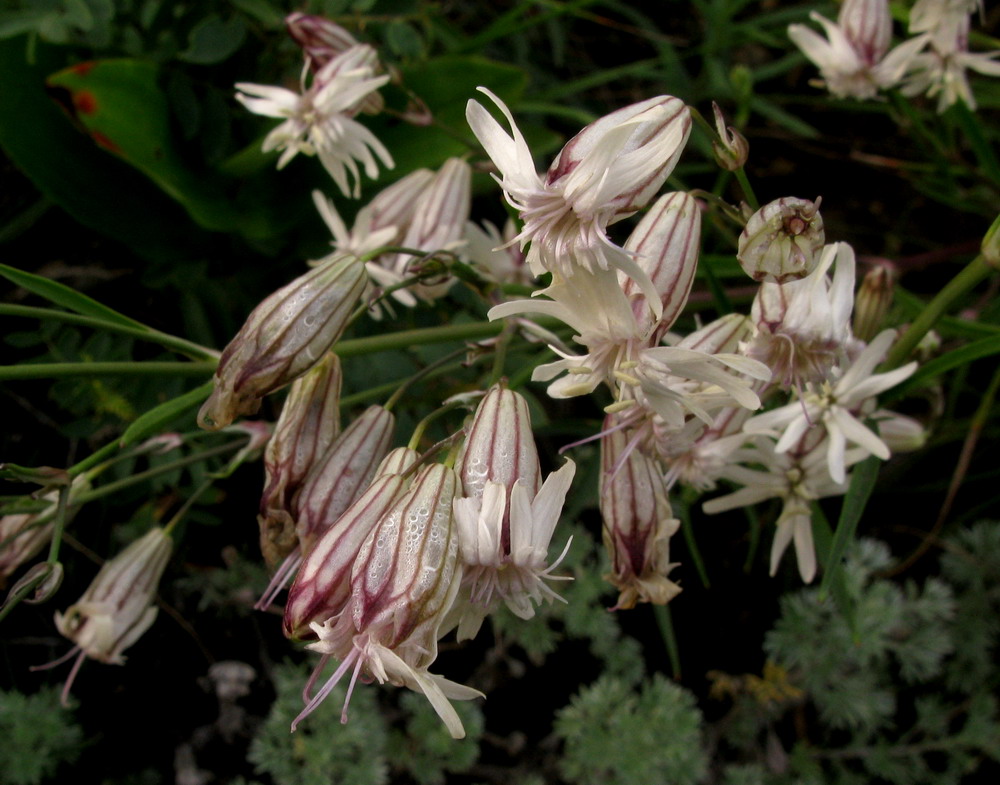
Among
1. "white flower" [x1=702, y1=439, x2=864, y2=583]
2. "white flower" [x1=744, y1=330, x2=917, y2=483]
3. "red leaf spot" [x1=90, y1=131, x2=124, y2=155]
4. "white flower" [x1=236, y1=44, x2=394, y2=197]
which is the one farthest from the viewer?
"red leaf spot" [x1=90, y1=131, x2=124, y2=155]

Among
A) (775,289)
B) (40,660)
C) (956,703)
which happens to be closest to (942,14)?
(775,289)

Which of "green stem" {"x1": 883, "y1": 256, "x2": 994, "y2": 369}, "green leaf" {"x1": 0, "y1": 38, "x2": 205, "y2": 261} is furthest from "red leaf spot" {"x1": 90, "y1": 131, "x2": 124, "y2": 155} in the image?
"green stem" {"x1": 883, "y1": 256, "x2": 994, "y2": 369}

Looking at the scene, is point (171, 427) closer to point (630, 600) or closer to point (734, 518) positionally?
point (630, 600)

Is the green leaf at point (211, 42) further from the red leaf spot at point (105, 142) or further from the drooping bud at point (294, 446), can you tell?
the drooping bud at point (294, 446)

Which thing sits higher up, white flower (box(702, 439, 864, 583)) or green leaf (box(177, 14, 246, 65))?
green leaf (box(177, 14, 246, 65))

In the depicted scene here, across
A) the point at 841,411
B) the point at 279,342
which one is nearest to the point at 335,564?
the point at 279,342

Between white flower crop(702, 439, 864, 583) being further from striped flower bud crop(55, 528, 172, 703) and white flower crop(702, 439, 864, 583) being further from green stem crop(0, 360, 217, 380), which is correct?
striped flower bud crop(55, 528, 172, 703)

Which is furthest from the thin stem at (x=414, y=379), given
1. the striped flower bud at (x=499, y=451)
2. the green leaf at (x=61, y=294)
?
the green leaf at (x=61, y=294)
